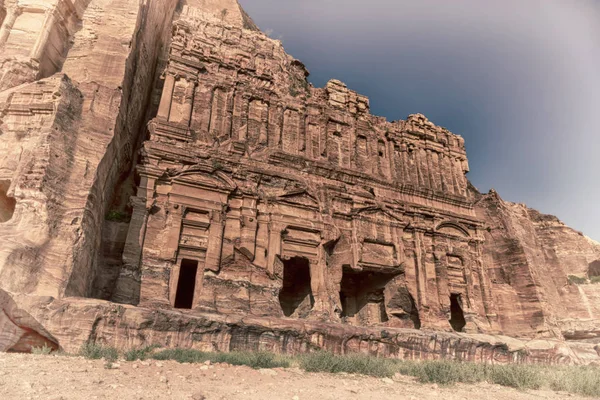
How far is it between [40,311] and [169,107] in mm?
10304

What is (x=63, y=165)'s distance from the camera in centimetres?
1013

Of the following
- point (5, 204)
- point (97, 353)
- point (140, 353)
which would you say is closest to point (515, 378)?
point (140, 353)

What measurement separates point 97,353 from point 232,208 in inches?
325

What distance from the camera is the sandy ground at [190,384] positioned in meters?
5.09

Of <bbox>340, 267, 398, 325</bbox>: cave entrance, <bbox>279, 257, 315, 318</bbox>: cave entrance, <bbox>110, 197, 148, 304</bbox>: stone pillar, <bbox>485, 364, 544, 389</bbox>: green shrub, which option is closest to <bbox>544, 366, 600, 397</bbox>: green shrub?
<bbox>485, 364, 544, 389</bbox>: green shrub

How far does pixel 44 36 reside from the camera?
13531mm

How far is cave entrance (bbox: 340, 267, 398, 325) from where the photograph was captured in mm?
17391

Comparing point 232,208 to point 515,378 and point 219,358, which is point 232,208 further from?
point 515,378

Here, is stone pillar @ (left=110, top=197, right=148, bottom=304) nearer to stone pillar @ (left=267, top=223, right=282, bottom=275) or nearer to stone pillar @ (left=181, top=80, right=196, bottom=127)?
stone pillar @ (left=181, top=80, right=196, bottom=127)

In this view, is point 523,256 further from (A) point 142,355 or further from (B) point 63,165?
(B) point 63,165

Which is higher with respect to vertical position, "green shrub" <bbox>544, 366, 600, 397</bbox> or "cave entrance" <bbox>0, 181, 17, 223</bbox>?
"cave entrance" <bbox>0, 181, 17, 223</bbox>

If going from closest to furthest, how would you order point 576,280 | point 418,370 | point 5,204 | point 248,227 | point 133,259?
point 418,370 → point 5,204 → point 133,259 → point 248,227 → point 576,280

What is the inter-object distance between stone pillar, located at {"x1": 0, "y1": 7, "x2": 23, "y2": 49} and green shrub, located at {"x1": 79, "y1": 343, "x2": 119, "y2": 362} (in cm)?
1103

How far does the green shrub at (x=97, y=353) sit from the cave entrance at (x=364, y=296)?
1071 centimetres
